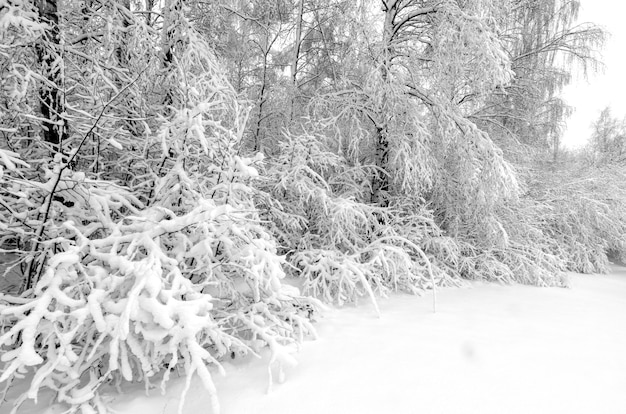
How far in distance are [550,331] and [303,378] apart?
89.0 inches

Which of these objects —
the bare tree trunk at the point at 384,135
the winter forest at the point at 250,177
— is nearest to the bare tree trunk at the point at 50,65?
the winter forest at the point at 250,177

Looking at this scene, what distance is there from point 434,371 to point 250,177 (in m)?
1.80

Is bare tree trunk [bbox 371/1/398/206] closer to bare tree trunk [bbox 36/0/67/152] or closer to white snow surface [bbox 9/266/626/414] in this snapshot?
white snow surface [bbox 9/266/626/414]

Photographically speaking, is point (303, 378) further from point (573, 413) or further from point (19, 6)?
point (19, 6)

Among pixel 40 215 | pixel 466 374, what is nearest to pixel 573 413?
pixel 466 374

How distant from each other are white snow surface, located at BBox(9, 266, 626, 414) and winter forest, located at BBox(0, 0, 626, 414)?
188 millimetres

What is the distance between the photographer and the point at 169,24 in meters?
3.36

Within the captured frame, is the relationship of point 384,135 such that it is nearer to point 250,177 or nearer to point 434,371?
point 250,177

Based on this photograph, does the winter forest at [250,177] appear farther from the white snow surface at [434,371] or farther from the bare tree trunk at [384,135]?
the white snow surface at [434,371]

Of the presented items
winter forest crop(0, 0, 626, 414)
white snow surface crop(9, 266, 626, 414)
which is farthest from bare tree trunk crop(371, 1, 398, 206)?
white snow surface crop(9, 266, 626, 414)

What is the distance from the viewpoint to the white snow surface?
5.70 feet

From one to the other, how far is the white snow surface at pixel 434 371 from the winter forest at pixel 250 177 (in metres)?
0.19

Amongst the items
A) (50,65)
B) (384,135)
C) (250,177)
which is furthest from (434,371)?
(50,65)

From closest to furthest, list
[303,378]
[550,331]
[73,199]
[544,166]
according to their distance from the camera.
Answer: [303,378], [73,199], [550,331], [544,166]
